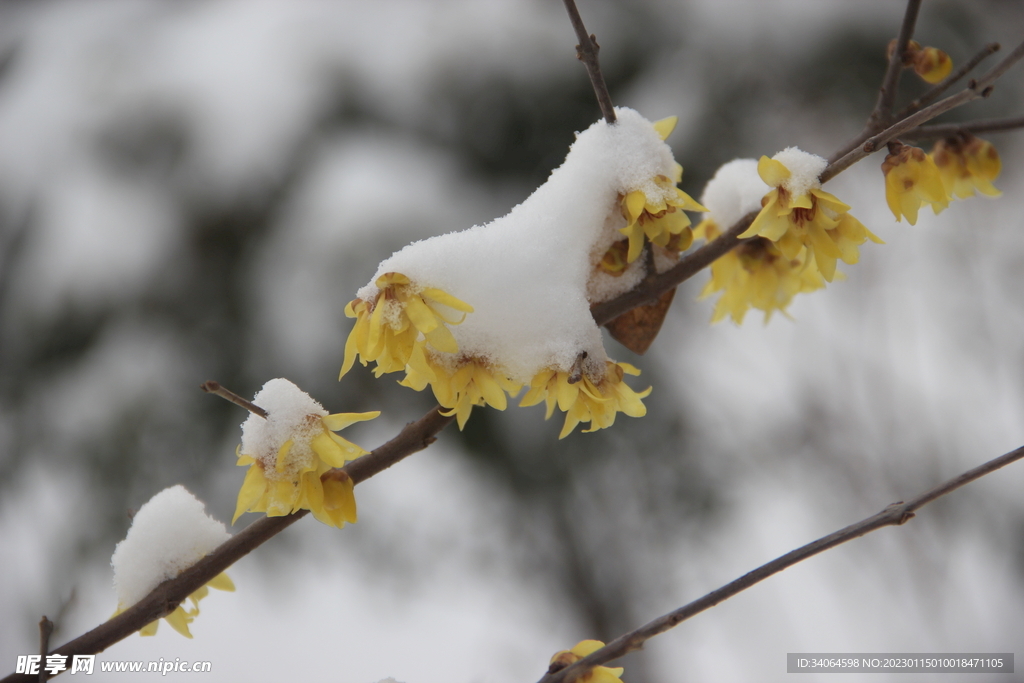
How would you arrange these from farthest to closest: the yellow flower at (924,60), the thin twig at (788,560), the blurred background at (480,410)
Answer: the blurred background at (480,410)
the yellow flower at (924,60)
the thin twig at (788,560)

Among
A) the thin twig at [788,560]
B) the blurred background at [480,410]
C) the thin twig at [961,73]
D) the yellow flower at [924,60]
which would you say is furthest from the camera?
the blurred background at [480,410]

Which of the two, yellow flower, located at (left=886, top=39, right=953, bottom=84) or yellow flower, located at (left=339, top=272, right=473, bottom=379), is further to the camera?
yellow flower, located at (left=886, top=39, right=953, bottom=84)

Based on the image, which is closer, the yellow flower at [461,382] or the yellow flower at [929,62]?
the yellow flower at [461,382]

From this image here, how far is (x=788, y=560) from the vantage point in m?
0.39

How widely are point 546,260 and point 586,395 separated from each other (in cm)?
11

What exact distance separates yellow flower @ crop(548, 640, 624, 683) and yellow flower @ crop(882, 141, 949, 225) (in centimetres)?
44

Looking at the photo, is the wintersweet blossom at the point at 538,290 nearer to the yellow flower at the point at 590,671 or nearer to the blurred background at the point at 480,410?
the yellow flower at the point at 590,671

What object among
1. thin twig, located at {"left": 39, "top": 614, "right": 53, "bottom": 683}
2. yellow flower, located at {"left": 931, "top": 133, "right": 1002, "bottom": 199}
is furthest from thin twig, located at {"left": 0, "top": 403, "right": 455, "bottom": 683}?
yellow flower, located at {"left": 931, "top": 133, "right": 1002, "bottom": 199}

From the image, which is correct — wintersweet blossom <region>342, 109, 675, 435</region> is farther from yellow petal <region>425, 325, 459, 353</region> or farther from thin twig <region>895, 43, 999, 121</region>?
thin twig <region>895, 43, 999, 121</region>

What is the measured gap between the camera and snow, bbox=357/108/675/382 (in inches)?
17.4

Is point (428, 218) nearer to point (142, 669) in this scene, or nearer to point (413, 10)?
point (413, 10)

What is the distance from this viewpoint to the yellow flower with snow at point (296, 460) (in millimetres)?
437

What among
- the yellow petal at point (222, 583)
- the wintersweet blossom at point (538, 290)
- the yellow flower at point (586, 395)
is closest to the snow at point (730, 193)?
the wintersweet blossom at point (538, 290)

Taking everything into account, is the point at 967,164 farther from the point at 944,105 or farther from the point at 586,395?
the point at 586,395
